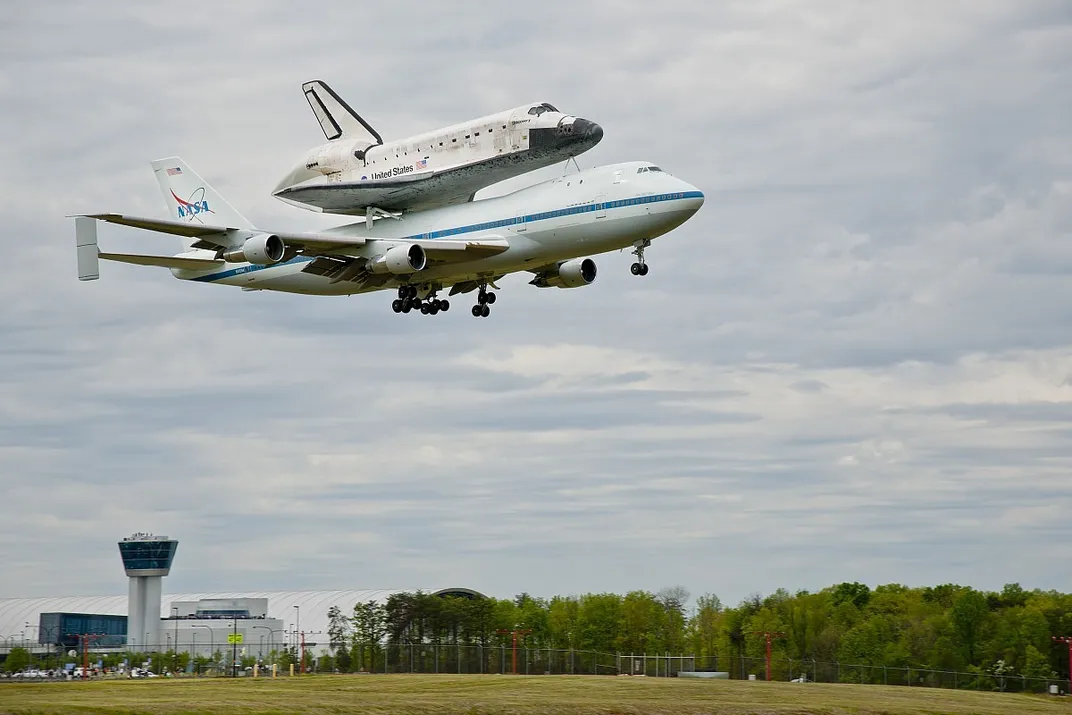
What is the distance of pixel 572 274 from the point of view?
61031 millimetres

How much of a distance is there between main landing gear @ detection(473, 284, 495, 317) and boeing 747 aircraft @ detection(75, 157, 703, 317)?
47 millimetres

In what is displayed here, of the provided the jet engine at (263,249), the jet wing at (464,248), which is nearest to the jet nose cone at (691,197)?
the jet wing at (464,248)

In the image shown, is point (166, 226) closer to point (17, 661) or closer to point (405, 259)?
point (405, 259)

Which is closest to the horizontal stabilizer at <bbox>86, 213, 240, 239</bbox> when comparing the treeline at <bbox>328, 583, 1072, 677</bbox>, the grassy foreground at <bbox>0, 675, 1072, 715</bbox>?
the grassy foreground at <bbox>0, 675, 1072, 715</bbox>

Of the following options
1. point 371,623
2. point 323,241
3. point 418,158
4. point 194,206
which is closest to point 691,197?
point 418,158

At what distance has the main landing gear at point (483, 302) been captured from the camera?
207ft

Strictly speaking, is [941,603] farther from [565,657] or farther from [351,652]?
[351,652]

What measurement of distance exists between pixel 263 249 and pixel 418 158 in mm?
8596

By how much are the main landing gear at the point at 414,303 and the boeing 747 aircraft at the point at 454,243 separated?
53 millimetres

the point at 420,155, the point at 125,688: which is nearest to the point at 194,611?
the point at 125,688

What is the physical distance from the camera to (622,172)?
177ft

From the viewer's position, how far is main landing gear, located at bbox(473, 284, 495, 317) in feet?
207

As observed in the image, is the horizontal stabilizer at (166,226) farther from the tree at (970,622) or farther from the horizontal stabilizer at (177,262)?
the tree at (970,622)

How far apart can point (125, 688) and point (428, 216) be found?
2455 centimetres
